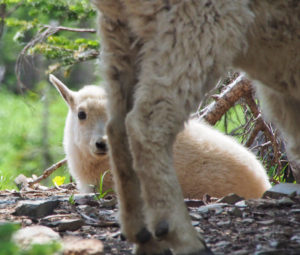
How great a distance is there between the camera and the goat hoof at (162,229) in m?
2.72

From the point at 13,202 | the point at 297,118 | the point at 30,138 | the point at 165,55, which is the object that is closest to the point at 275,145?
the point at 297,118

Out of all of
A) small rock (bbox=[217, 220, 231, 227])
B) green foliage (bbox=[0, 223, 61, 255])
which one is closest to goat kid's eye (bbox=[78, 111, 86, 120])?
small rock (bbox=[217, 220, 231, 227])

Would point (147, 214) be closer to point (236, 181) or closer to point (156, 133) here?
point (156, 133)

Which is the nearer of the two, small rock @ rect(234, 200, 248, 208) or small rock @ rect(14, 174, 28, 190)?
small rock @ rect(234, 200, 248, 208)

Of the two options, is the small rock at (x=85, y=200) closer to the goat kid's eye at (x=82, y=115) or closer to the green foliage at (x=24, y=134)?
the goat kid's eye at (x=82, y=115)

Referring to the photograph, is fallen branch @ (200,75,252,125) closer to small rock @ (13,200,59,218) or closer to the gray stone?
the gray stone

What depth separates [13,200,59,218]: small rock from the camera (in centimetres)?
391

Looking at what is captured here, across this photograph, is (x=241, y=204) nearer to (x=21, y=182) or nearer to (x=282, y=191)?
(x=282, y=191)

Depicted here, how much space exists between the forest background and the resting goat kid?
44 centimetres

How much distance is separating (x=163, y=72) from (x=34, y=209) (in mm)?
1675

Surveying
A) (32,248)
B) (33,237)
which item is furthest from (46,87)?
(32,248)

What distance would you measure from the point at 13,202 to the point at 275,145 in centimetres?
275

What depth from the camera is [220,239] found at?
3295mm

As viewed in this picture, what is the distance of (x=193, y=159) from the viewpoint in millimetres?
5281
